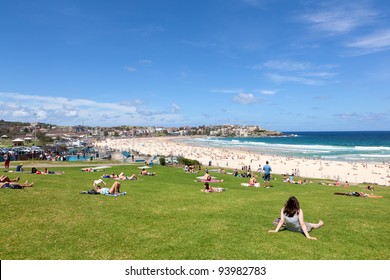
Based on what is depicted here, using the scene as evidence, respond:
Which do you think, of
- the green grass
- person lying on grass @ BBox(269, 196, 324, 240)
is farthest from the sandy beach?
person lying on grass @ BBox(269, 196, 324, 240)

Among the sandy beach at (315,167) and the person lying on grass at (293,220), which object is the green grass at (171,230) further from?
the sandy beach at (315,167)

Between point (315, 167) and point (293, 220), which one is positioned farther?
point (315, 167)

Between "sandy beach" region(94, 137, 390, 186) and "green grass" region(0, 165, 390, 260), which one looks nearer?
"green grass" region(0, 165, 390, 260)

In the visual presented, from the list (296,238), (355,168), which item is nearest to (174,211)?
(296,238)

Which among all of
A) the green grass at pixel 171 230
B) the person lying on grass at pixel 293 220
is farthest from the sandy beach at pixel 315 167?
the person lying on grass at pixel 293 220

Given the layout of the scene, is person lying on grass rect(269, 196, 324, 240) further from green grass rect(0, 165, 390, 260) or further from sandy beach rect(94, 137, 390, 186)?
sandy beach rect(94, 137, 390, 186)

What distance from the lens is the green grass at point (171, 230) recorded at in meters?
7.11

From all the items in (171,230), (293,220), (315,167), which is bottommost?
(315,167)

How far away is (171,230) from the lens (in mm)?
8758

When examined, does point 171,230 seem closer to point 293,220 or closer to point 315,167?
point 293,220

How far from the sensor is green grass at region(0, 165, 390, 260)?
711cm

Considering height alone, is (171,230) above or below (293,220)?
below

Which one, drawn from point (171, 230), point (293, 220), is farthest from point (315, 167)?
point (171, 230)
